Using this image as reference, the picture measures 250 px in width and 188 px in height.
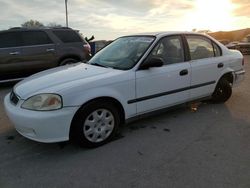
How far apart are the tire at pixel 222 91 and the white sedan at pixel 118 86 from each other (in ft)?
0.06

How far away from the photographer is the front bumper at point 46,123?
3807 mm

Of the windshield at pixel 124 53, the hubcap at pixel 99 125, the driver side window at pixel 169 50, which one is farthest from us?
the driver side window at pixel 169 50

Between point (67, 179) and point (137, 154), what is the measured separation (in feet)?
3.33

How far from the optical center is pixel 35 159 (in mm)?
3961

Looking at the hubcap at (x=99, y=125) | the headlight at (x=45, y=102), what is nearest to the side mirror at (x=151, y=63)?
the hubcap at (x=99, y=125)

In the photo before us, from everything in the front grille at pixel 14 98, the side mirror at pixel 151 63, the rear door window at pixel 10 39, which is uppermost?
the rear door window at pixel 10 39

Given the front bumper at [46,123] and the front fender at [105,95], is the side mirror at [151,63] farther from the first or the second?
the front bumper at [46,123]

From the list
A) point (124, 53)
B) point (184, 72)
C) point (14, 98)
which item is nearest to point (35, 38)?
point (124, 53)

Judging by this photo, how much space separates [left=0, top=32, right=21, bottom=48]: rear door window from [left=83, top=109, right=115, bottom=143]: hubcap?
18.7ft

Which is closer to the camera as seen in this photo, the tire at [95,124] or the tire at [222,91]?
the tire at [95,124]

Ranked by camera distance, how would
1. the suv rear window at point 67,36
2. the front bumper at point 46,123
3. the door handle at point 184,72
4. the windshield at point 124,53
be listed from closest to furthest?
the front bumper at point 46,123 → the windshield at point 124,53 → the door handle at point 184,72 → the suv rear window at point 67,36

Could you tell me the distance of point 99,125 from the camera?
4.27 meters

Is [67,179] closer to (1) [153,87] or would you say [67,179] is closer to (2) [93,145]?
(2) [93,145]

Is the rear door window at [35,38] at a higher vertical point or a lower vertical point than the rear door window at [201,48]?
higher
